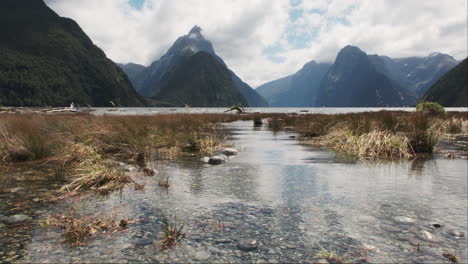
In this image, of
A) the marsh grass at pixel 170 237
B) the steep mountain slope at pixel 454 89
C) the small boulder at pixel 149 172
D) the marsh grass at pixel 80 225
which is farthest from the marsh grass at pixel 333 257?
the steep mountain slope at pixel 454 89

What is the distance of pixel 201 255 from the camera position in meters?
3.41

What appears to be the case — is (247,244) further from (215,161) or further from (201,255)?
(215,161)

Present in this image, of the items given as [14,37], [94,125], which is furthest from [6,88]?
[94,125]

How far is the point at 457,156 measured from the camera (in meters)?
11.3

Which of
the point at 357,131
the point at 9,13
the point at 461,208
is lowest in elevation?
the point at 461,208

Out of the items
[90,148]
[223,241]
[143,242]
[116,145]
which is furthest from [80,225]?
[116,145]

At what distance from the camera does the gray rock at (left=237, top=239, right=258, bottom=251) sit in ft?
11.8

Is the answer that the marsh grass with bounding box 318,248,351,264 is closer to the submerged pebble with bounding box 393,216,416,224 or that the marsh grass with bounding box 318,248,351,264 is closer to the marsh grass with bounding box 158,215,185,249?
the submerged pebble with bounding box 393,216,416,224

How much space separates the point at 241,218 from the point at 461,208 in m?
4.41

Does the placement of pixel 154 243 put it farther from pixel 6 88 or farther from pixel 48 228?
pixel 6 88

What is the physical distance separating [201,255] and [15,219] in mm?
3484

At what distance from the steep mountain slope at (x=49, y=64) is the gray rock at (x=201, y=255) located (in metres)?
149

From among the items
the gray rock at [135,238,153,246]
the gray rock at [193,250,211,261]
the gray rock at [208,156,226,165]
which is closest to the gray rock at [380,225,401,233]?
the gray rock at [193,250,211,261]

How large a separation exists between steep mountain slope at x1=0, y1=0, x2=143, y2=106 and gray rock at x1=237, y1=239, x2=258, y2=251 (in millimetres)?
149508
